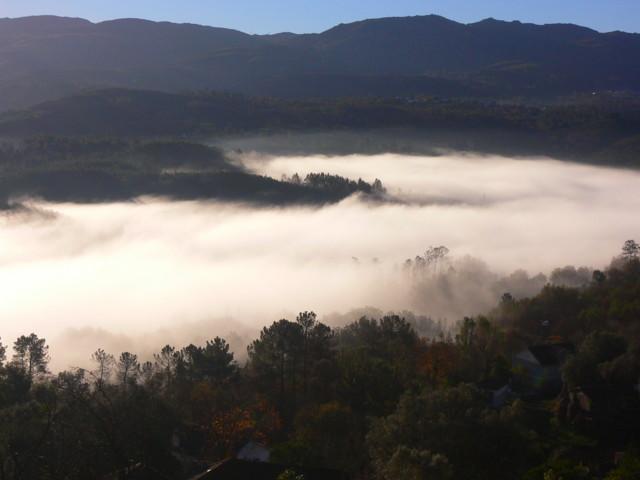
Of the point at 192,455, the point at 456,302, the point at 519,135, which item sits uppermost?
the point at 519,135

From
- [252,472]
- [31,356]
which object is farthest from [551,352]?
[31,356]

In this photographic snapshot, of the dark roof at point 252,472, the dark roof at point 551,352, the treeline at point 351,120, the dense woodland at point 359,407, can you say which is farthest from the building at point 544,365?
the treeline at point 351,120

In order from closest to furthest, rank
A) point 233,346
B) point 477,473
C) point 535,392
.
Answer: point 477,473 → point 535,392 → point 233,346

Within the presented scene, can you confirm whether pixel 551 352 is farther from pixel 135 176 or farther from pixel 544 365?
pixel 135 176

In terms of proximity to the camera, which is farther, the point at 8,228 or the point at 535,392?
the point at 8,228

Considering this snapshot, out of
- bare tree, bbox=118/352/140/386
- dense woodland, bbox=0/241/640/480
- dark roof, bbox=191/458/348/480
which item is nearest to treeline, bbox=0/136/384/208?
dense woodland, bbox=0/241/640/480

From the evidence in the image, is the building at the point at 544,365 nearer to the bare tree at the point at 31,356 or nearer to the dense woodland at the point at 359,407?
the dense woodland at the point at 359,407

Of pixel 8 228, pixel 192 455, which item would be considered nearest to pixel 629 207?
pixel 8 228

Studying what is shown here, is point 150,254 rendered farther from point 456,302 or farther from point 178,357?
point 178,357
